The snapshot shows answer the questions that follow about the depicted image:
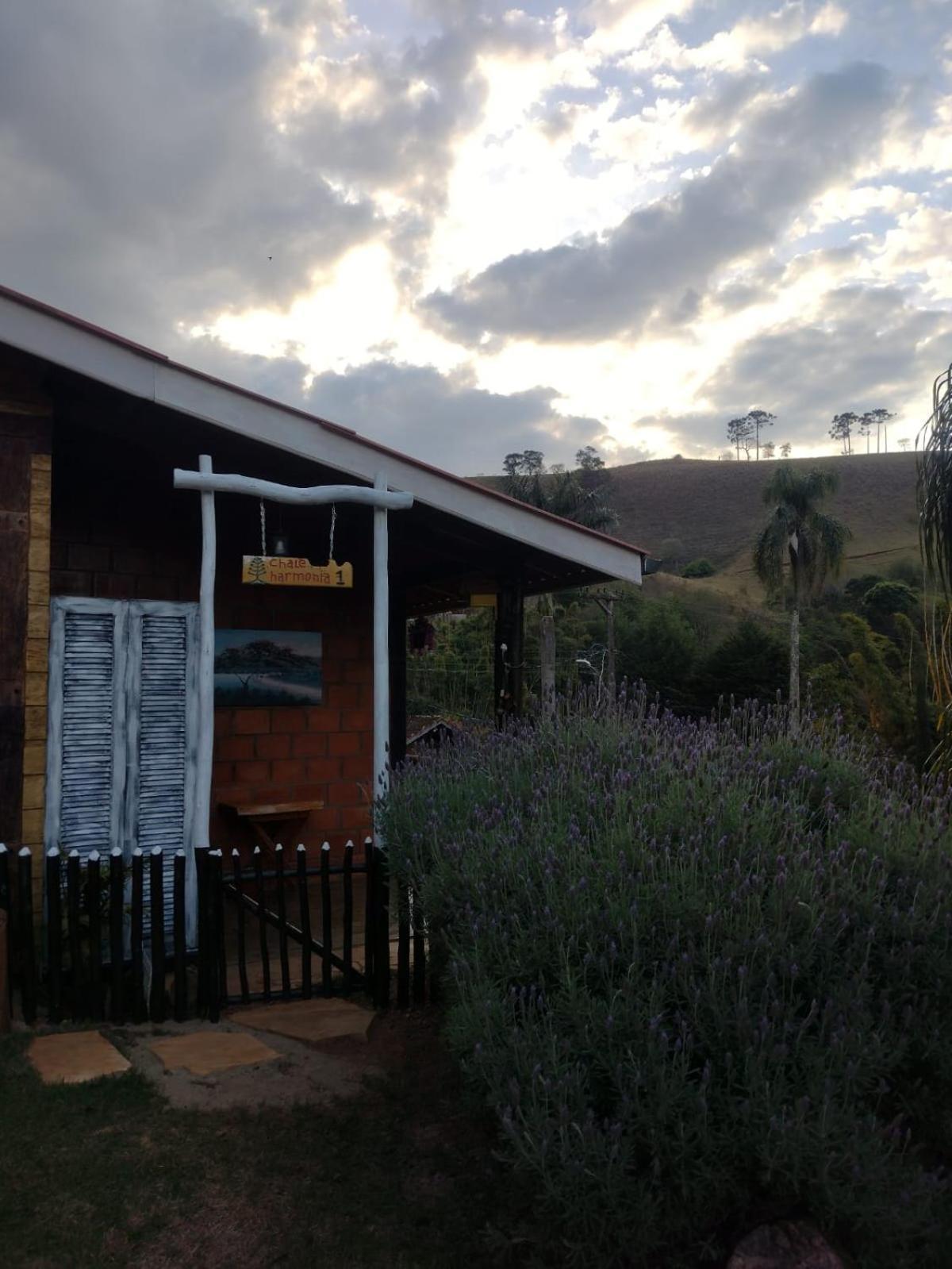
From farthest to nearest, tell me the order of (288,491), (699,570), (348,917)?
(699,570) → (288,491) → (348,917)

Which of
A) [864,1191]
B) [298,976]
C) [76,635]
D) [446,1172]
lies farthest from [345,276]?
[864,1191]

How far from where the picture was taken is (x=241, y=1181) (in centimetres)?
331

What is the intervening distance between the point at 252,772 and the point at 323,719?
844mm

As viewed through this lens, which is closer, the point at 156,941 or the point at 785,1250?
the point at 785,1250

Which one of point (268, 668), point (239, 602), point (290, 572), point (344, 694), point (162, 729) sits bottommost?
point (162, 729)

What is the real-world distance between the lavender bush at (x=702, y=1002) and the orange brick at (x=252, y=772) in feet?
16.0

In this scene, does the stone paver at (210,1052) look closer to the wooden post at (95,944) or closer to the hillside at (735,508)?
the wooden post at (95,944)

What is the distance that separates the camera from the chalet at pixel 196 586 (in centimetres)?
536

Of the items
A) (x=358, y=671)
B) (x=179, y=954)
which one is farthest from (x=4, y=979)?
(x=358, y=671)

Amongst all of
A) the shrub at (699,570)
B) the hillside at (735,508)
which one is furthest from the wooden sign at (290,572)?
the shrub at (699,570)

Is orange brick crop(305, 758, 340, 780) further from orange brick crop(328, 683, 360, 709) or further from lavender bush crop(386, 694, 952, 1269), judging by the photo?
lavender bush crop(386, 694, 952, 1269)

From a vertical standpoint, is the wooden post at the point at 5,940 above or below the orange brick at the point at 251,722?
below

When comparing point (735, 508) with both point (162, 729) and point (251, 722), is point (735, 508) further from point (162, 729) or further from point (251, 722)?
point (162, 729)

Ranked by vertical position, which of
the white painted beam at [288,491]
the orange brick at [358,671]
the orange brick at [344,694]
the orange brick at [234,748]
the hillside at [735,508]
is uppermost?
the hillside at [735,508]
